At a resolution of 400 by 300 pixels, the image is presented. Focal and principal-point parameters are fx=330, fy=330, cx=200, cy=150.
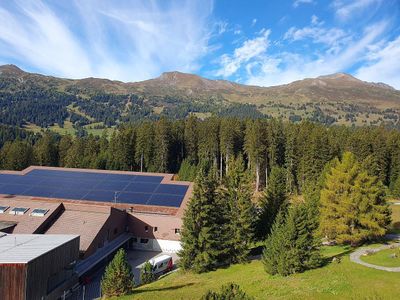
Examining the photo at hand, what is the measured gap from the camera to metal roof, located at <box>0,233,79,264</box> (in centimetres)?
2490

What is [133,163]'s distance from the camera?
85688 mm

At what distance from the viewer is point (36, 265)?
25.3 meters

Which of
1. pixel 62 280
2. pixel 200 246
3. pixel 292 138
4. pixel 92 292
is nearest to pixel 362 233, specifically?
pixel 200 246

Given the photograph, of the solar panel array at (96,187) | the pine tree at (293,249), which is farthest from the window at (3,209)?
the pine tree at (293,249)

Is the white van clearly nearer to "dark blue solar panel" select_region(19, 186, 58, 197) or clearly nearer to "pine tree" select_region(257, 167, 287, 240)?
"pine tree" select_region(257, 167, 287, 240)

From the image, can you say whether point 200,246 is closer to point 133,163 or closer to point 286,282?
point 286,282

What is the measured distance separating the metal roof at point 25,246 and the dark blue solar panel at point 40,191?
53.5 feet

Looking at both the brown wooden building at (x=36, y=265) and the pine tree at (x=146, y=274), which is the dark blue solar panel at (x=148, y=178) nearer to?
the pine tree at (x=146, y=274)

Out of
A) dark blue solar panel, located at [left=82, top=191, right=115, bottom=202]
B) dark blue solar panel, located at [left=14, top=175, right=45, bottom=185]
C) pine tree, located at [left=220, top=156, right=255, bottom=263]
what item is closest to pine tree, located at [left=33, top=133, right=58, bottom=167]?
dark blue solar panel, located at [left=14, top=175, right=45, bottom=185]

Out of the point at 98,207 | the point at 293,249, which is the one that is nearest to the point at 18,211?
the point at 98,207

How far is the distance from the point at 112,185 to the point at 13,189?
1425cm

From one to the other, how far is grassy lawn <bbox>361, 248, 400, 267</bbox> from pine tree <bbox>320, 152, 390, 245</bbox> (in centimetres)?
292

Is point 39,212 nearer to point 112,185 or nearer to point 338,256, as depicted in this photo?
point 112,185

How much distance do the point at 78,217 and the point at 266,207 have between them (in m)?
22.8
